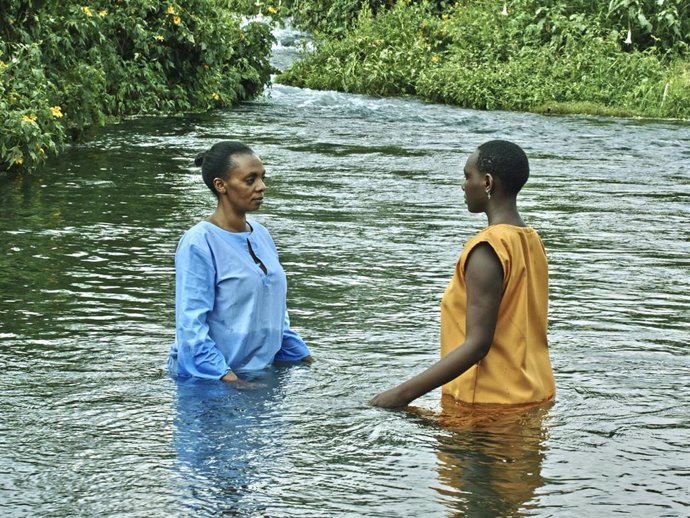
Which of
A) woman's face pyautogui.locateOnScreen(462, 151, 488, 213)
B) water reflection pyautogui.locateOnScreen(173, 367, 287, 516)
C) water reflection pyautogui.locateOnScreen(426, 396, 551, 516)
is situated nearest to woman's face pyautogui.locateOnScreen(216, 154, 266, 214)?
water reflection pyautogui.locateOnScreen(173, 367, 287, 516)

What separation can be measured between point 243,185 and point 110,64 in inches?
600

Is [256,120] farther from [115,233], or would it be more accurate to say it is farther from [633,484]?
[633,484]

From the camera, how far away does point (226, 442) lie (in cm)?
582

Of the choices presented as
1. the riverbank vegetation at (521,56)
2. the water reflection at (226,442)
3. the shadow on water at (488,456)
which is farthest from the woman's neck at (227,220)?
the riverbank vegetation at (521,56)

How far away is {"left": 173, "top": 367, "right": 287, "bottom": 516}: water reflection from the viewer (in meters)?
5.12

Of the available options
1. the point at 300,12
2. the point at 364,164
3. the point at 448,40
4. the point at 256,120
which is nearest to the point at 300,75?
the point at 448,40

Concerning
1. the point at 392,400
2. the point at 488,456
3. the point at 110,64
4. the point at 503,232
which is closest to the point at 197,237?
the point at 392,400

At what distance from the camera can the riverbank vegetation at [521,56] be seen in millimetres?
24234

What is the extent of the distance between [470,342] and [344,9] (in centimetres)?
2836

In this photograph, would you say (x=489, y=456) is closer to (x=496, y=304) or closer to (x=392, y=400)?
(x=392, y=400)

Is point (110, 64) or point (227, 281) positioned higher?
point (110, 64)

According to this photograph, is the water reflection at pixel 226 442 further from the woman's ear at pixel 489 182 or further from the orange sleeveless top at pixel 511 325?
the woman's ear at pixel 489 182

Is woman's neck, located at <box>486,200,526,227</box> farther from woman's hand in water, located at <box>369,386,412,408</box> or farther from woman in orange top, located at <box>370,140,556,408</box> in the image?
woman's hand in water, located at <box>369,386,412,408</box>

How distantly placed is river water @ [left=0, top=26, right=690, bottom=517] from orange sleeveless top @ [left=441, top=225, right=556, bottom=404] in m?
0.19
